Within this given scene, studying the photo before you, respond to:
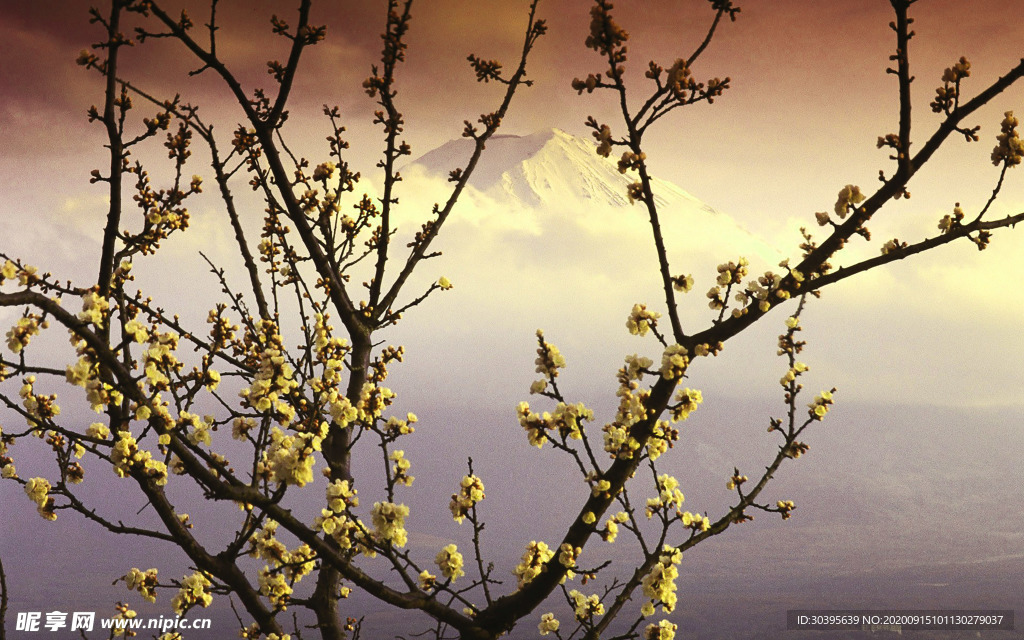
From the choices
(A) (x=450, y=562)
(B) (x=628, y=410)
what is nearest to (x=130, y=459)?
(A) (x=450, y=562)

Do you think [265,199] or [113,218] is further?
[265,199]

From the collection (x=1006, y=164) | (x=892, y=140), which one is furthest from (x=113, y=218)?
(x=1006, y=164)

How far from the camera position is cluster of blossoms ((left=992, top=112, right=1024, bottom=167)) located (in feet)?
13.2

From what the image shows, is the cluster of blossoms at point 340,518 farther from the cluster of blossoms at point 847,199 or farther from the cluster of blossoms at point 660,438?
the cluster of blossoms at point 847,199

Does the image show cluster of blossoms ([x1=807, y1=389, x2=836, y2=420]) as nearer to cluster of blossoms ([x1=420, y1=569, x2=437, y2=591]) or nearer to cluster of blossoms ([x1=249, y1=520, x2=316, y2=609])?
cluster of blossoms ([x1=420, y1=569, x2=437, y2=591])

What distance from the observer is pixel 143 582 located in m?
5.54

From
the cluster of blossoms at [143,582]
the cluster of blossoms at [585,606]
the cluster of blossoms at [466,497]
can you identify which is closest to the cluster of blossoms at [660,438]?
the cluster of blossoms at [466,497]

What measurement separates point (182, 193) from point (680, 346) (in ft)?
13.2

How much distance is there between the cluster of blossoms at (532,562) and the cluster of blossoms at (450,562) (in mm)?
346

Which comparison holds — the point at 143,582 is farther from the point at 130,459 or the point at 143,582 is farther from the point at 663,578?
the point at 663,578

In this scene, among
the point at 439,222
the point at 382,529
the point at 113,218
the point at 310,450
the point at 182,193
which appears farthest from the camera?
the point at 439,222

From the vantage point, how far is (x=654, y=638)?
5.48 metres

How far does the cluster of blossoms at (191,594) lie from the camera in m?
5.72

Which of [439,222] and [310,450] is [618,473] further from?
[439,222]
